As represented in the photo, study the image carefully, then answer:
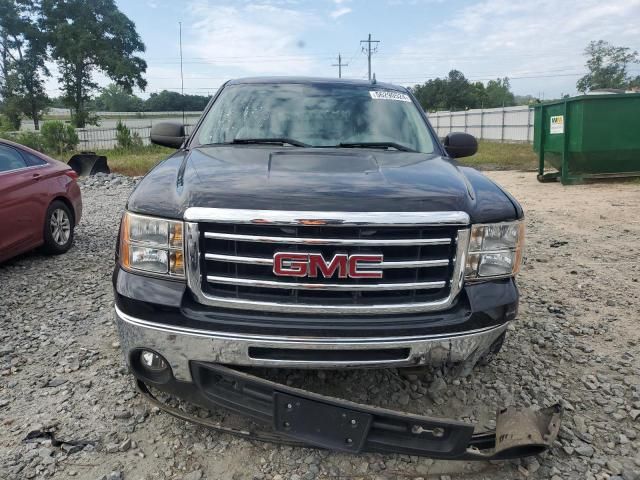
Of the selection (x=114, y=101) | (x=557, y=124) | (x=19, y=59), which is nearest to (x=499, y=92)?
(x=114, y=101)

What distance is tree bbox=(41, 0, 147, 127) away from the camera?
134ft

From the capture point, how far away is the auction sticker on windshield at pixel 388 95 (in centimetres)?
394

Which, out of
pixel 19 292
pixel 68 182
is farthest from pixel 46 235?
pixel 19 292

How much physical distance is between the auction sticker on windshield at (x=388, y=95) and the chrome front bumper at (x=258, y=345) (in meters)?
2.19

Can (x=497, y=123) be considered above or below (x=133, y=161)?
above

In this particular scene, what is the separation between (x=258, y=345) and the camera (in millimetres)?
2186

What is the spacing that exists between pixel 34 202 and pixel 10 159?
0.52 m

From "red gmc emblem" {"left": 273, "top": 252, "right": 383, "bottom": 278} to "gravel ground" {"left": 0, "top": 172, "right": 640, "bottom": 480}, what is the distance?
883 millimetres

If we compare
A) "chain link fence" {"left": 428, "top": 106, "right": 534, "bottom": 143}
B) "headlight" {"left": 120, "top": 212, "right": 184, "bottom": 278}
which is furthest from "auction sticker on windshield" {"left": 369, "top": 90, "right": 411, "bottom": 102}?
"chain link fence" {"left": 428, "top": 106, "right": 534, "bottom": 143}

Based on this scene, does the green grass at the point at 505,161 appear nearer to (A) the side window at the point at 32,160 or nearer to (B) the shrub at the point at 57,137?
(A) the side window at the point at 32,160

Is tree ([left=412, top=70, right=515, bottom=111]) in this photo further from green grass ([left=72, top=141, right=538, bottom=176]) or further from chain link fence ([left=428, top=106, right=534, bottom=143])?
green grass ([left=72, top=141, right=538, bottom=176])

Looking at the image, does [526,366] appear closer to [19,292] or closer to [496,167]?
[19,292]

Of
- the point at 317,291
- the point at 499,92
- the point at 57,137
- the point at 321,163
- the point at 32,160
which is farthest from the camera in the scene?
the point at 499,92

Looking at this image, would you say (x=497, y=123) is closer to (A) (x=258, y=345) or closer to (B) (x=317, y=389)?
(B) (x=317, y=389)
